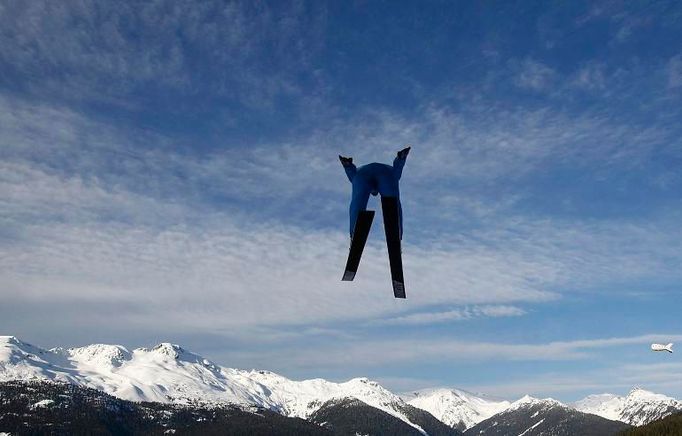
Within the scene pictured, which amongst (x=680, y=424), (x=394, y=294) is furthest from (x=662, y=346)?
(x=680, y=424)

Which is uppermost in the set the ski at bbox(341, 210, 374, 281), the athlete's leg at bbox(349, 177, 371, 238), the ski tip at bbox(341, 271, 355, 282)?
the athlete's leg at bbox(349, 177, 371, 238)

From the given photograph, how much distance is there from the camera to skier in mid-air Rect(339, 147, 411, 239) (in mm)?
18406

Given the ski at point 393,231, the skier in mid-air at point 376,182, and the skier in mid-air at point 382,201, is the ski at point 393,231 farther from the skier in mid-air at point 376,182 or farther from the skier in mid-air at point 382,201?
the skier in mid-air at point 376,182

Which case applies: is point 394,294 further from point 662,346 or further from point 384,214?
point 662,346

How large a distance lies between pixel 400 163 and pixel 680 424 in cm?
21568

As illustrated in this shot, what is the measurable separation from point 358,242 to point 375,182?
211 centimetres

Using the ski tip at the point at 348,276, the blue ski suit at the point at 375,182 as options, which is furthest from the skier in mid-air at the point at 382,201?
the ski tip at the point at 348,276

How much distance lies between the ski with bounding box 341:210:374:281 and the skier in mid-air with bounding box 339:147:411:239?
0.30 metres

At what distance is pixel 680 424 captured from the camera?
7407 inches

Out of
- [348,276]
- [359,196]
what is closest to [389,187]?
[359,196]

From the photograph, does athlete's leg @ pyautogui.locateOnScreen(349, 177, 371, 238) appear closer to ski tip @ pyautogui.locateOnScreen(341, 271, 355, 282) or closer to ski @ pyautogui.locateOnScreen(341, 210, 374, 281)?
ski @ pyautogui.locateOnScreen(341, 210, 374, 281)

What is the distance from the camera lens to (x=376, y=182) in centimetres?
1862

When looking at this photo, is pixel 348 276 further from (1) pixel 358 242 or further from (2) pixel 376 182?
(2) pixel 376 182

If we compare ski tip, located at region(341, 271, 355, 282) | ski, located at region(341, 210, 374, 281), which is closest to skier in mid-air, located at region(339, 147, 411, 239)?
ski, located at region(341, 210, 374, 281)
